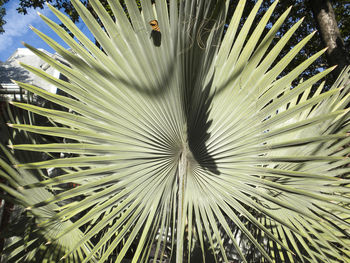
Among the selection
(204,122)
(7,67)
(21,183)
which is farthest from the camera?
(7,67)

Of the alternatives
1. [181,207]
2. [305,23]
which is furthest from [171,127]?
[305,23]

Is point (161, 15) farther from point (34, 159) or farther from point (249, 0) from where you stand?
point (249, 0)

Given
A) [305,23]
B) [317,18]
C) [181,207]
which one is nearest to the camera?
[181,207]

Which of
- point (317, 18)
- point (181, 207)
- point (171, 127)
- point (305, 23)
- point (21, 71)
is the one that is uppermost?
point (305, 23)

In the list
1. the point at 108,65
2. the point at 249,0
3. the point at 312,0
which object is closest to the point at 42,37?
the point at 108,65

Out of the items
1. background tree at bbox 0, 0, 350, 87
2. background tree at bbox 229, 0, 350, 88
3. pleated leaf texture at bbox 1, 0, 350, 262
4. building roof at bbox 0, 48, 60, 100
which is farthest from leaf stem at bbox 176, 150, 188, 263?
building roof at bbox 0, 48, 60, 100

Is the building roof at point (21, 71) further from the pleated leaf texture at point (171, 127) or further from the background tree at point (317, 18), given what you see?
the pleated leaf texture at point (171, 127)

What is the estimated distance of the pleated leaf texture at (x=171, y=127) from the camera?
1.06m

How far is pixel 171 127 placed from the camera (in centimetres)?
136

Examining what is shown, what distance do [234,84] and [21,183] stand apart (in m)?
1.37

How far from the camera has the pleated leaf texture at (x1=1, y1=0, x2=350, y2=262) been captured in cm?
106

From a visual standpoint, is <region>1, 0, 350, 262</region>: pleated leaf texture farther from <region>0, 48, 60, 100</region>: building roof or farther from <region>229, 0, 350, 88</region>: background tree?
<region>0, 48, 60, 100</region>: building roof

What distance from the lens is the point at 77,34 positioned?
3.47 feet

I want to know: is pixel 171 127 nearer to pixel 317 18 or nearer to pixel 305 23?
pixel 317 18
